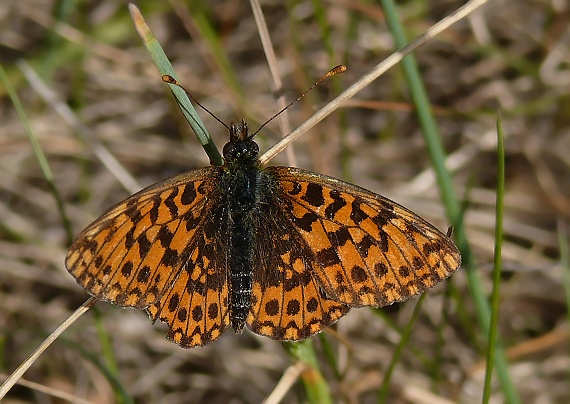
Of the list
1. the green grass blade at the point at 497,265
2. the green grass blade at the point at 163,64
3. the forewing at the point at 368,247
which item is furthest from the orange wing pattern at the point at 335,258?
the green grass blade at the point at 163,64

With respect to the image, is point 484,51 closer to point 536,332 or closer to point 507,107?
point 507,107

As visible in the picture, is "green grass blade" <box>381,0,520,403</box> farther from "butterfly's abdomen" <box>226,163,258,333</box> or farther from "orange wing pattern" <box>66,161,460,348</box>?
"butterfly's abdomen" <box>226,163,258,333</box>

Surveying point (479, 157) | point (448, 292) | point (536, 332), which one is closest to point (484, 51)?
point (479, 157)

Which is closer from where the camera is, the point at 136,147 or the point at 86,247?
the point at 86,247

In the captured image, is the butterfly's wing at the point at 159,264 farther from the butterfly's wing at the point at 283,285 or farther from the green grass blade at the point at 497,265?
the green grass blade at the point at 497,265

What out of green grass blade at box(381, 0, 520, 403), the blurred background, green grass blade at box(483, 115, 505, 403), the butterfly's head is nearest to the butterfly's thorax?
the butterfly's head

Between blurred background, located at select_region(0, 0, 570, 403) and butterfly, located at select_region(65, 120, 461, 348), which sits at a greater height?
blurred background, located at select_region(0, 0, 570, 403)
